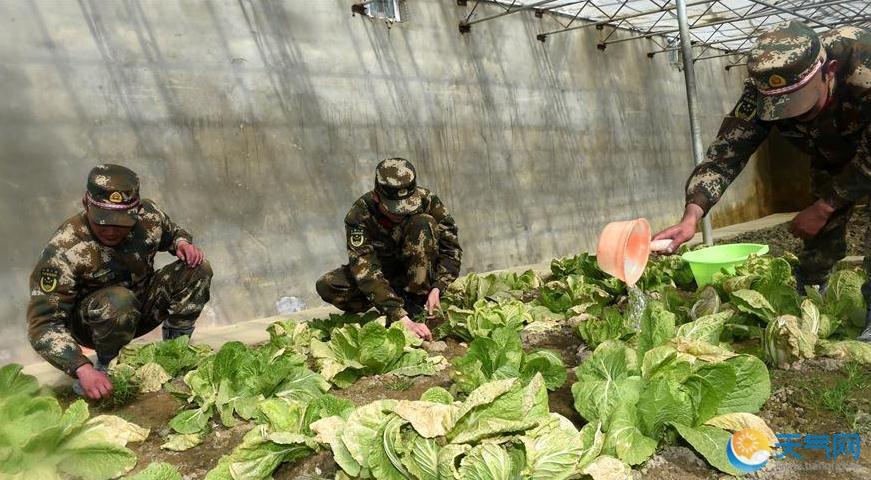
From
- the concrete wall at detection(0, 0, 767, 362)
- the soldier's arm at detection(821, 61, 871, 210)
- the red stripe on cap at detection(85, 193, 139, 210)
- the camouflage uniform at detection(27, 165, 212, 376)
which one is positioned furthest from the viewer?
the concrete wall at detection(0, 0, 767, 362)

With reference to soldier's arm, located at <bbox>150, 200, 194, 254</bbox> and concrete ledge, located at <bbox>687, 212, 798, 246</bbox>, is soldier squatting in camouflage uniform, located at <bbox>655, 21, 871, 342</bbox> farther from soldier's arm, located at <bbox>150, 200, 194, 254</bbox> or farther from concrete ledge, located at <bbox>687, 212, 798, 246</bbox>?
concrete ledge, located at <bbox>687, 212, 798, 246</bbox>

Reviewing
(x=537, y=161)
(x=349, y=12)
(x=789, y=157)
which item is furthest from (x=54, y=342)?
(x=789, y=157)

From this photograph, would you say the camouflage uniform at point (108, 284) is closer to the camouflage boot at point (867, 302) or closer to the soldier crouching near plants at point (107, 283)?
the soldier crouching near plants at point (107, 283)

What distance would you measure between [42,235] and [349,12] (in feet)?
11.2

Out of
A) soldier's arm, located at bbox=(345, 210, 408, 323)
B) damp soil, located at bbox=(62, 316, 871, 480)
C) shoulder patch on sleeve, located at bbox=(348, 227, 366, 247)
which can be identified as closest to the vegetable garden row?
damp soil, located at bbox=(62, 316, 871, 480)

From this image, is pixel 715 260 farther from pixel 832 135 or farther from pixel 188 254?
pixel 188 254

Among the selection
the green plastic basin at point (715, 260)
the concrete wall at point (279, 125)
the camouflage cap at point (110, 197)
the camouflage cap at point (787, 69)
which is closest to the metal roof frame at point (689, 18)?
the concrete wall at point (279, 125)

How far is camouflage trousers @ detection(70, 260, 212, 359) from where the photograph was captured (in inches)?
123

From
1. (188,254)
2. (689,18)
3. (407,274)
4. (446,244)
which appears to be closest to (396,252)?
(407,274)

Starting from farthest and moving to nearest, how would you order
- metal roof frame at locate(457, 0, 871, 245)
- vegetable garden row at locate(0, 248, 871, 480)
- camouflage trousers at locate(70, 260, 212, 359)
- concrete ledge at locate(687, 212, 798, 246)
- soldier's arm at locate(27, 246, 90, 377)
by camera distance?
concrete ledge at locate(687, 212, 798, 246) < metal roof frame at locate(457, 0, 871, 245) < camouflage trousers at locate(70, 260, 212, 359) < soldier's arm at locate(27, 246, 90, 377) < vegetable garden row at locate(0, 248, 871, 480)

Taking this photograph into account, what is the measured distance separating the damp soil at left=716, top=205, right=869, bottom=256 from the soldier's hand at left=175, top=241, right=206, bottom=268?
5.49 metres

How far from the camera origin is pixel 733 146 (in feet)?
10.3

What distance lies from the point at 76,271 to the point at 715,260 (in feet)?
12.8

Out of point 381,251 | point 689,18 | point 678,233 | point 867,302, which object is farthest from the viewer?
point 689,18
